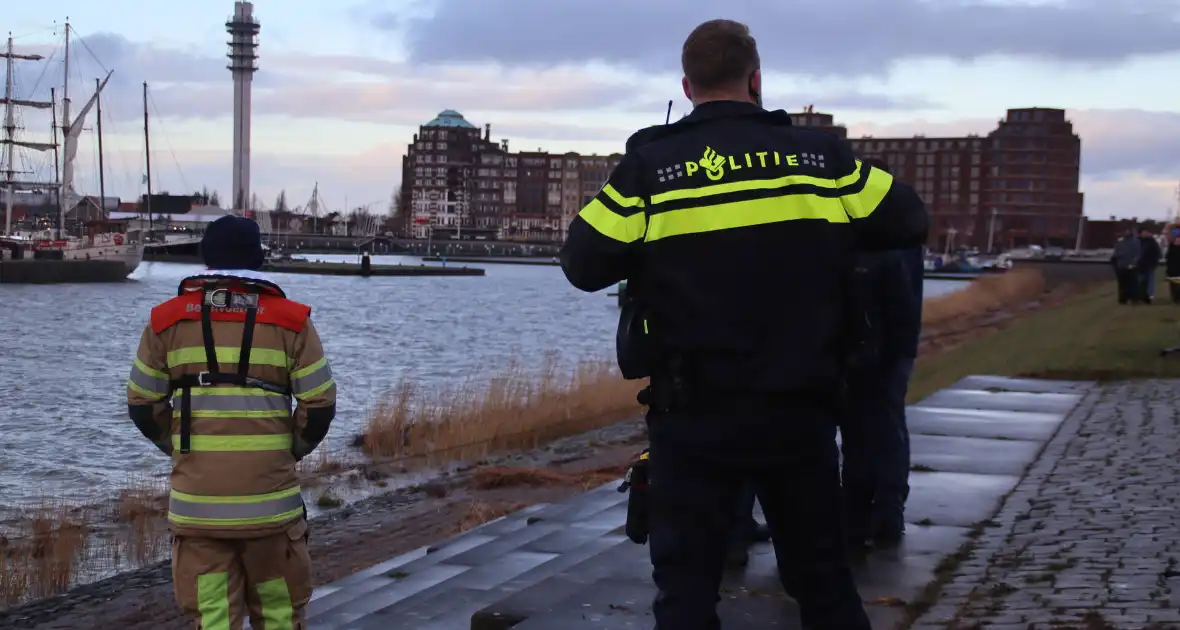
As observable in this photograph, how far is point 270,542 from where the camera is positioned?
507 centimetres

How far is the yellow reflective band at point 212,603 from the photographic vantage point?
495 cm

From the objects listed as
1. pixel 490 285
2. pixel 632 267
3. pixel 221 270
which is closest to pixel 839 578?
pixel 632 267

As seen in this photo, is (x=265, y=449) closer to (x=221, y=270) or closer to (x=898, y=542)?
(x=221, y=270)

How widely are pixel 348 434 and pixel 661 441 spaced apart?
55.1 ft

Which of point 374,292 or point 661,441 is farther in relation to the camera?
point 374,292

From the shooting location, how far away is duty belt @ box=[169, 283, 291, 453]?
491 centimetres

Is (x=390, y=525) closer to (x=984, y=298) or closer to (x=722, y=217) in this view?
(x=722, y=217)

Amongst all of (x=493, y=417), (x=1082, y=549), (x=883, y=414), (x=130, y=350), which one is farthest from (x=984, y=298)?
(x=883, y=414)

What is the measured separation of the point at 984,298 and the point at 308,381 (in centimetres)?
5380

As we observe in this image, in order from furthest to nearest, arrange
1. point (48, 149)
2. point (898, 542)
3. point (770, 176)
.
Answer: point (48, 149) < point (898, 542) < point (770, 176)

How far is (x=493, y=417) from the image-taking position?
780 inches

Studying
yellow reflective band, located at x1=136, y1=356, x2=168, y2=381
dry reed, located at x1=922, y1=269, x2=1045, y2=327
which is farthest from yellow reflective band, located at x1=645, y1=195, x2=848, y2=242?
dry reed, located at x1=922, y1=269, x2=1045, y2=327

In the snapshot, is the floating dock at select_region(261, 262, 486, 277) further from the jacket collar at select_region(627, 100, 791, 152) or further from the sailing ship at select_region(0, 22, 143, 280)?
the jacket collar at select_region(627, 100, 791, 152)

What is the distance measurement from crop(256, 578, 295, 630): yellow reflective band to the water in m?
8.38
